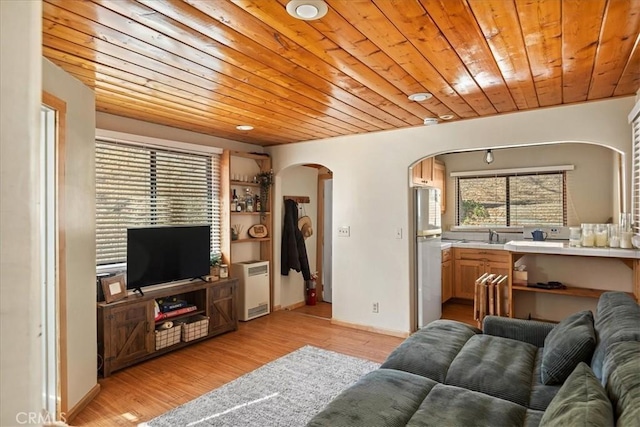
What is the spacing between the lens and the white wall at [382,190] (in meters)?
3.74

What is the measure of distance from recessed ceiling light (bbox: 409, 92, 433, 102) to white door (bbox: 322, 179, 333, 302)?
3.07 meters

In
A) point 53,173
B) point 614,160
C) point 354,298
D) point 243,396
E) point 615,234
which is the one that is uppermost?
point 614,160

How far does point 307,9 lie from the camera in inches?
68.0

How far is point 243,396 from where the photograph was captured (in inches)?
114

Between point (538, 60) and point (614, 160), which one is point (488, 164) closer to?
point (614, 160)

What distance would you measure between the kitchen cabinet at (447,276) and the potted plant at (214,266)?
3139mm

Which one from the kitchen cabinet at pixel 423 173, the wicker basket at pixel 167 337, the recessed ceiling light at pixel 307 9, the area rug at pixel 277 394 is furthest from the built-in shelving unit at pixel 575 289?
the wicker basket at pixel 167 337

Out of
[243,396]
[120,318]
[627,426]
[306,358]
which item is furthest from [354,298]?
[627,426]

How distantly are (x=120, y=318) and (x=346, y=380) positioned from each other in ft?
6.75

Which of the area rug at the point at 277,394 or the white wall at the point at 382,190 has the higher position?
the white wall at the point at 382,190

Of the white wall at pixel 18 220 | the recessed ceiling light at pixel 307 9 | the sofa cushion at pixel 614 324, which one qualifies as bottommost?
the sofa cushion at pixel 614 324

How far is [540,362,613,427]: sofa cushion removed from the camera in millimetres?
1227

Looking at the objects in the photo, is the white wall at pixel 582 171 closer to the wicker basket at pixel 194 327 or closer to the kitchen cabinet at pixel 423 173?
the kitchen cabinet at pixel 423 173

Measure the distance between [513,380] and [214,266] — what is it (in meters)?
3.41
